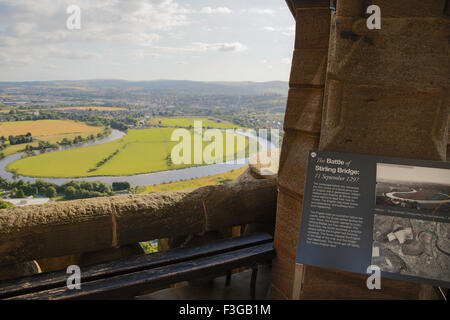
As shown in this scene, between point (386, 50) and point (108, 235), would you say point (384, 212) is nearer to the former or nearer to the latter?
point (386, 50)

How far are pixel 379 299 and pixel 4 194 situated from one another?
315 cm

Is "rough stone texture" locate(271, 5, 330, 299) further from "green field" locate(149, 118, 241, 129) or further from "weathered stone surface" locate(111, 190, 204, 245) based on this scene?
"green field" locate(149, 118, 241, 129)

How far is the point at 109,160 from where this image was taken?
596 cm

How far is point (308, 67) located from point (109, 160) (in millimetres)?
4812

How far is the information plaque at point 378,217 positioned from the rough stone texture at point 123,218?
2.58ft

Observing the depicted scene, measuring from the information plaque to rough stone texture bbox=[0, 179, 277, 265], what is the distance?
2.58 ft

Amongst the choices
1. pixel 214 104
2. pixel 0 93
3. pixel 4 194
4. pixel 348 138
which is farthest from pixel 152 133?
pixel 348 138

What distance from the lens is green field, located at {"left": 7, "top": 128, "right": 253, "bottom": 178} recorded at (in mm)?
4668

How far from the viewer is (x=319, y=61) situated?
77.4 inches

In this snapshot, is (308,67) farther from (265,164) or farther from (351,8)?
(265,164)

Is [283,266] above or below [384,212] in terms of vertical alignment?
below

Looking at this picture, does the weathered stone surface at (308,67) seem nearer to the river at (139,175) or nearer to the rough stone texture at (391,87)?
the rough stone texture at (391,87)

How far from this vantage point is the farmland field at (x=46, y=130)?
4.23 m

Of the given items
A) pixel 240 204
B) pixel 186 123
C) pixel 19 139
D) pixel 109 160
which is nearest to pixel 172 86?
pixel 186 123
